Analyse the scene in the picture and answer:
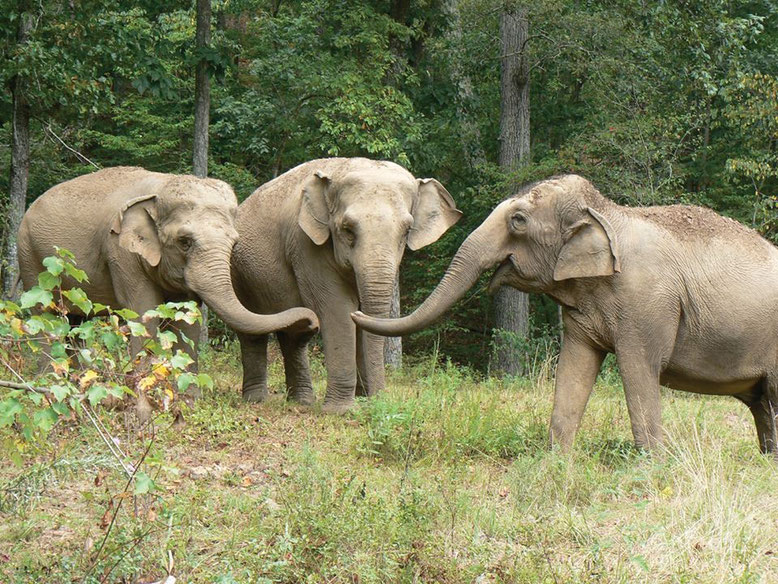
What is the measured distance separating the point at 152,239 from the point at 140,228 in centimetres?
16

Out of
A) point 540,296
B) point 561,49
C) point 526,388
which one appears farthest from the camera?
point 540,296

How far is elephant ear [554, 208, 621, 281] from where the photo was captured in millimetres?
8781

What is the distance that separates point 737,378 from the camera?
913 cm

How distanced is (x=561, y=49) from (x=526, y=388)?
7.98 metres

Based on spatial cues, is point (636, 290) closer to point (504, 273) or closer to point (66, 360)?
point (504, 273)

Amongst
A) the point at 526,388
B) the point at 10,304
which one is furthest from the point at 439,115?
the point at 10,304

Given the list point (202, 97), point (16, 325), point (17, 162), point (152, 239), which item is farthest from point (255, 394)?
point (16, 325)

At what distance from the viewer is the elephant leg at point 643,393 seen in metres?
8.83

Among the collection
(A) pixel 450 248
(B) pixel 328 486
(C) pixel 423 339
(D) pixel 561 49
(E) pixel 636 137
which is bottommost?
(C) pixel 423 339

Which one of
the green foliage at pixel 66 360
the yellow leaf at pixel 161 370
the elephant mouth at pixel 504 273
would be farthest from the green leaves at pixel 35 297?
the elephant mouth at pixel 504 273

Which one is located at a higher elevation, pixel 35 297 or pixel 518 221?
pixel 35 297

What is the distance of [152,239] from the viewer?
11.0 meters

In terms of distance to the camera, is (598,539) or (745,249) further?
(745,249)

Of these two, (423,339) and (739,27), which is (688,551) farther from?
(423,339)
